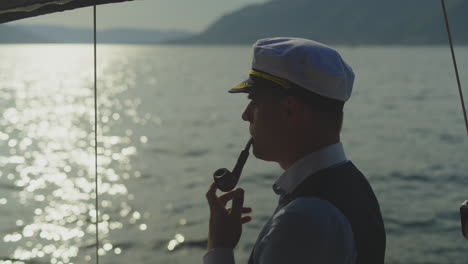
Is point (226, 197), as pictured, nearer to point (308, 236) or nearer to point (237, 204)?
point (237, 204)

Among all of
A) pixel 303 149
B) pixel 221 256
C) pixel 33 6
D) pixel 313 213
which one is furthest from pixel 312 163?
pixel 33 6

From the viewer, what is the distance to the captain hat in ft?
5.13

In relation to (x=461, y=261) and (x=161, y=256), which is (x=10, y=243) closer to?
(x=161, y=256)

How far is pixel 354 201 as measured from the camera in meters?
1.50

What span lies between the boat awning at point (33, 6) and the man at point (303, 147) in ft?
2.40

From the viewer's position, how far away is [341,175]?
1.55 meters

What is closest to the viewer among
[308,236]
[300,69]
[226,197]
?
[308,236]

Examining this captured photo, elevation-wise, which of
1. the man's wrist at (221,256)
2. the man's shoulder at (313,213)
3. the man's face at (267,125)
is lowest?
the man's wrist at (221,256)

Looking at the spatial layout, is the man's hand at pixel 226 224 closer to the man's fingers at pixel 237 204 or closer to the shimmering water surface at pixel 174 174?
the man's fingers at pixel 237 204

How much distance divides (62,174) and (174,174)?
436 centimetres

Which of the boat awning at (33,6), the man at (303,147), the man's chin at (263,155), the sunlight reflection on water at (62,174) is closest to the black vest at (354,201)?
the man at (303,147)

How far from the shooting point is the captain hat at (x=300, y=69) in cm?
156

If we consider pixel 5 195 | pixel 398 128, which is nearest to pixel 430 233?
pixel 5 195

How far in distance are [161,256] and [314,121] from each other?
39.0 ft
